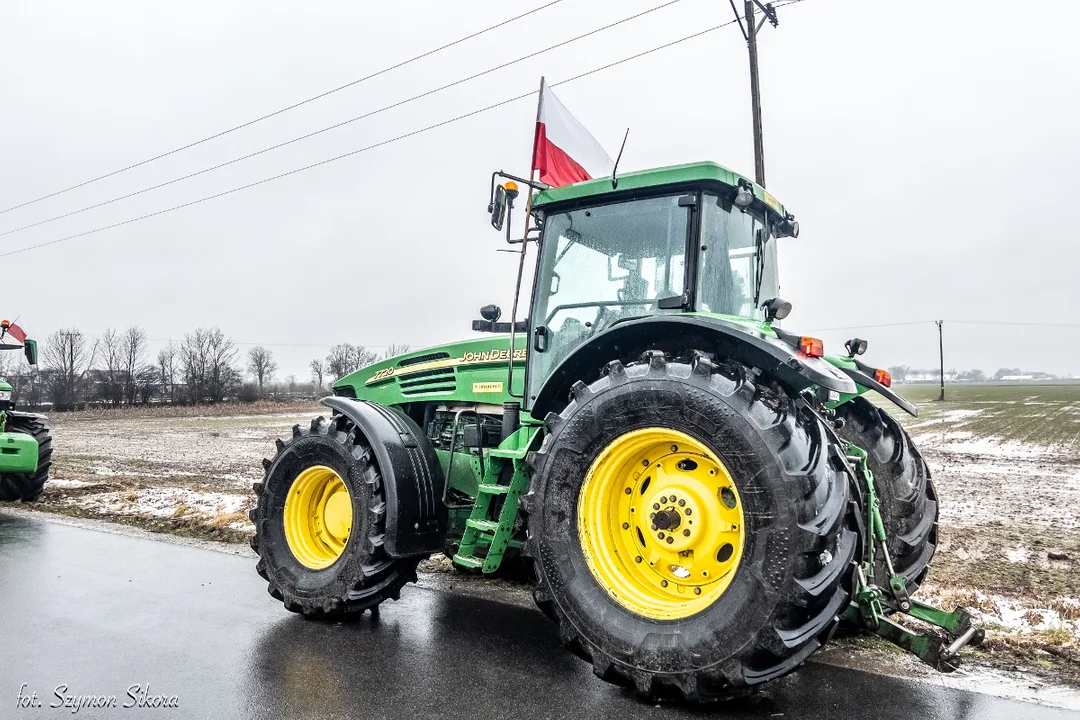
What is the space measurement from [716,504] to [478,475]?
6.41ft

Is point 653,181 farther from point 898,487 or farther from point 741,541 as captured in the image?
point 898,487

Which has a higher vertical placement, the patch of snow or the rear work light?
the rear work light

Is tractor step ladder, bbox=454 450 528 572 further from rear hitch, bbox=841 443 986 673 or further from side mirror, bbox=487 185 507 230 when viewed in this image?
rear hitch, bbox=841 443 986 673

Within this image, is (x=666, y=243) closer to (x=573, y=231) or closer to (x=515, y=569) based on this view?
(x=573, y=231)

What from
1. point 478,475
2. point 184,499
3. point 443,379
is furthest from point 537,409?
point 184,499

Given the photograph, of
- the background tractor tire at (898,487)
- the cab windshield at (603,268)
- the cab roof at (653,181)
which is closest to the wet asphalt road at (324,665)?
the background tractor tire at (898,487)

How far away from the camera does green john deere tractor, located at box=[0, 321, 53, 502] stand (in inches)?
356

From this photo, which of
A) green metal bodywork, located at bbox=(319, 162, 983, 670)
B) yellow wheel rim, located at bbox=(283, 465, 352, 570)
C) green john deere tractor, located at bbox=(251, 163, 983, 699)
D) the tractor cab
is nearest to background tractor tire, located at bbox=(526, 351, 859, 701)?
green john deere tractor, located at bbox=(251, 163, 983, 699)

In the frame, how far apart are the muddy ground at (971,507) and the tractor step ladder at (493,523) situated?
186 cm

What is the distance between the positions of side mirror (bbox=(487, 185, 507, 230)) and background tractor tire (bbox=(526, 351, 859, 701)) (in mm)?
1229

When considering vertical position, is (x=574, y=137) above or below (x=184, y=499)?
above

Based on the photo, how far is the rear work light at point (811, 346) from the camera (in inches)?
138

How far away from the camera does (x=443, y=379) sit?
537cm

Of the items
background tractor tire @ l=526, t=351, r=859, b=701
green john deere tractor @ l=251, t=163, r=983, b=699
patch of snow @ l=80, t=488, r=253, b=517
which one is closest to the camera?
background tractor tire @ l=526, t=351, r=859, b=701
